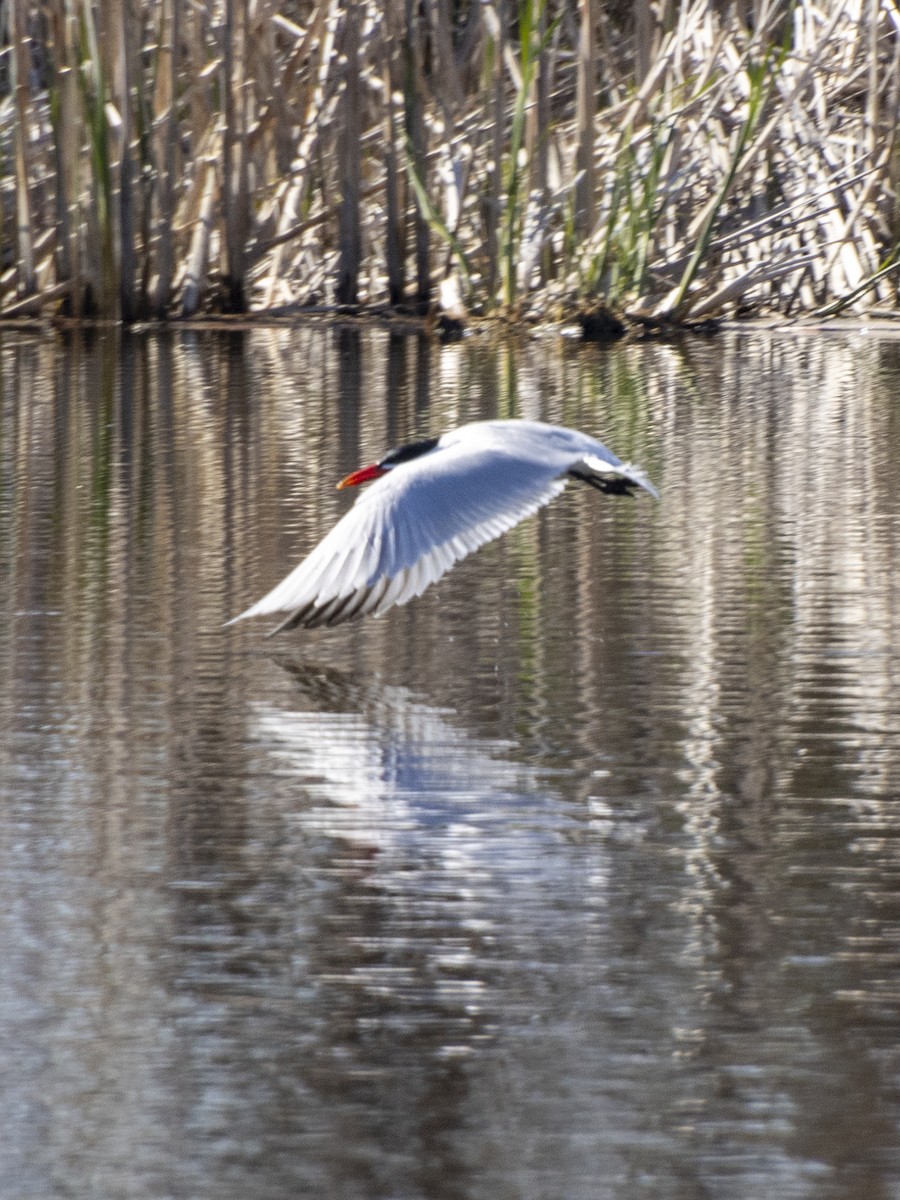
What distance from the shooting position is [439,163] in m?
11.9

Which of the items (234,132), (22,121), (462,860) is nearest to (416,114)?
(234,132)

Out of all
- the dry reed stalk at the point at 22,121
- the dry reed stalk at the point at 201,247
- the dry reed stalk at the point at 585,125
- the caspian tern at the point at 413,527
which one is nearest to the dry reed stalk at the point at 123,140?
the dry reed stalk at the point at 201,247

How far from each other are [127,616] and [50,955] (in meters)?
2.06

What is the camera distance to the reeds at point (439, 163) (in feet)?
37.3

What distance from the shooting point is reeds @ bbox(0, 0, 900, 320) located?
1137 cm

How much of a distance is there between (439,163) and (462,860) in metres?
9.17

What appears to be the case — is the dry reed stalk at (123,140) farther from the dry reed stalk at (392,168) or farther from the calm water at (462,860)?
the calm water at (462,860)

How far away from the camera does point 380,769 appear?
12.0 ft

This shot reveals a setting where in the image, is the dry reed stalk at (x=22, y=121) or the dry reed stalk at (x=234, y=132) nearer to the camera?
the dry reed stalk at (x=22, y=121)

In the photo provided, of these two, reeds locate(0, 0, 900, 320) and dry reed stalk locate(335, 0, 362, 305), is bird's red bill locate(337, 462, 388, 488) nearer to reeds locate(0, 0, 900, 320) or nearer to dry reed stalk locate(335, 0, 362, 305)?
reeds locate(0, 0, 900, 320)

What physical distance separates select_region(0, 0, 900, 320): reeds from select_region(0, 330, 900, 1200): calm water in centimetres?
530

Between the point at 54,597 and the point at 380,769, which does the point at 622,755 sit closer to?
the point at 380,769

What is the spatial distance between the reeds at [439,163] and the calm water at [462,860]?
17.4 ft

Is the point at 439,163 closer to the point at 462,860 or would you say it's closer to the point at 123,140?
the point at 123,140
